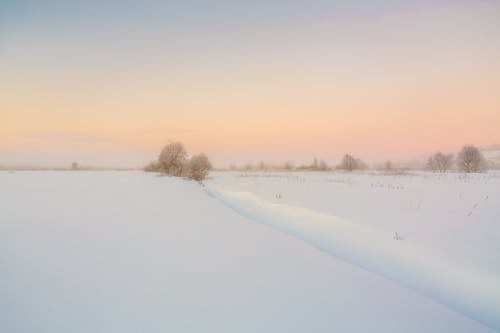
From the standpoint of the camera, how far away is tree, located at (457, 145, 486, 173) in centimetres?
4938

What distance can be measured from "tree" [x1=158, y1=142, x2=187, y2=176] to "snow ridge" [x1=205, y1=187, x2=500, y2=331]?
24.4 m

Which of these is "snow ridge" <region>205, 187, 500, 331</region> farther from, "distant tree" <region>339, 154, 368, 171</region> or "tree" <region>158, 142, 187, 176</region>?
"distant tree" <region>339, 154, 368, 171</region>

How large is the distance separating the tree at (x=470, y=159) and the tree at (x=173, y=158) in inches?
1551

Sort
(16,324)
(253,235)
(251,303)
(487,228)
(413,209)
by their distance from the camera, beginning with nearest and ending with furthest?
1. (16,324)
2. (251,303)
3. (253,235)
4. (487,228)
5. (413,209)

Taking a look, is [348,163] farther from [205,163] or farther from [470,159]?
[205,163]

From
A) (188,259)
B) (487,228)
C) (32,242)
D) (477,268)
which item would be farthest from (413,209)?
(32,242)

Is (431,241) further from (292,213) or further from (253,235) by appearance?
(292,213)

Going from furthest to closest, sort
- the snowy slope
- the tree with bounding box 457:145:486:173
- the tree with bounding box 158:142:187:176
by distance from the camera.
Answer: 1. the tree with bounding box 457:145:486:173
2. the tree with bounding box 158:142:187:176
3. the snowy slope

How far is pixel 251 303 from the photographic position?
107 inches

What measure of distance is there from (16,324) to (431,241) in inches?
230

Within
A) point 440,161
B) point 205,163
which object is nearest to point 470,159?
point 440,161

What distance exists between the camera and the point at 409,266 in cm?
473

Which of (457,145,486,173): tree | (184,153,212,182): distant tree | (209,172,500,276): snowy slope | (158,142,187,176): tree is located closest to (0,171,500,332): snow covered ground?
(209,172,500,276): snowy slope

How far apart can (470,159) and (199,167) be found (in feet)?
132
